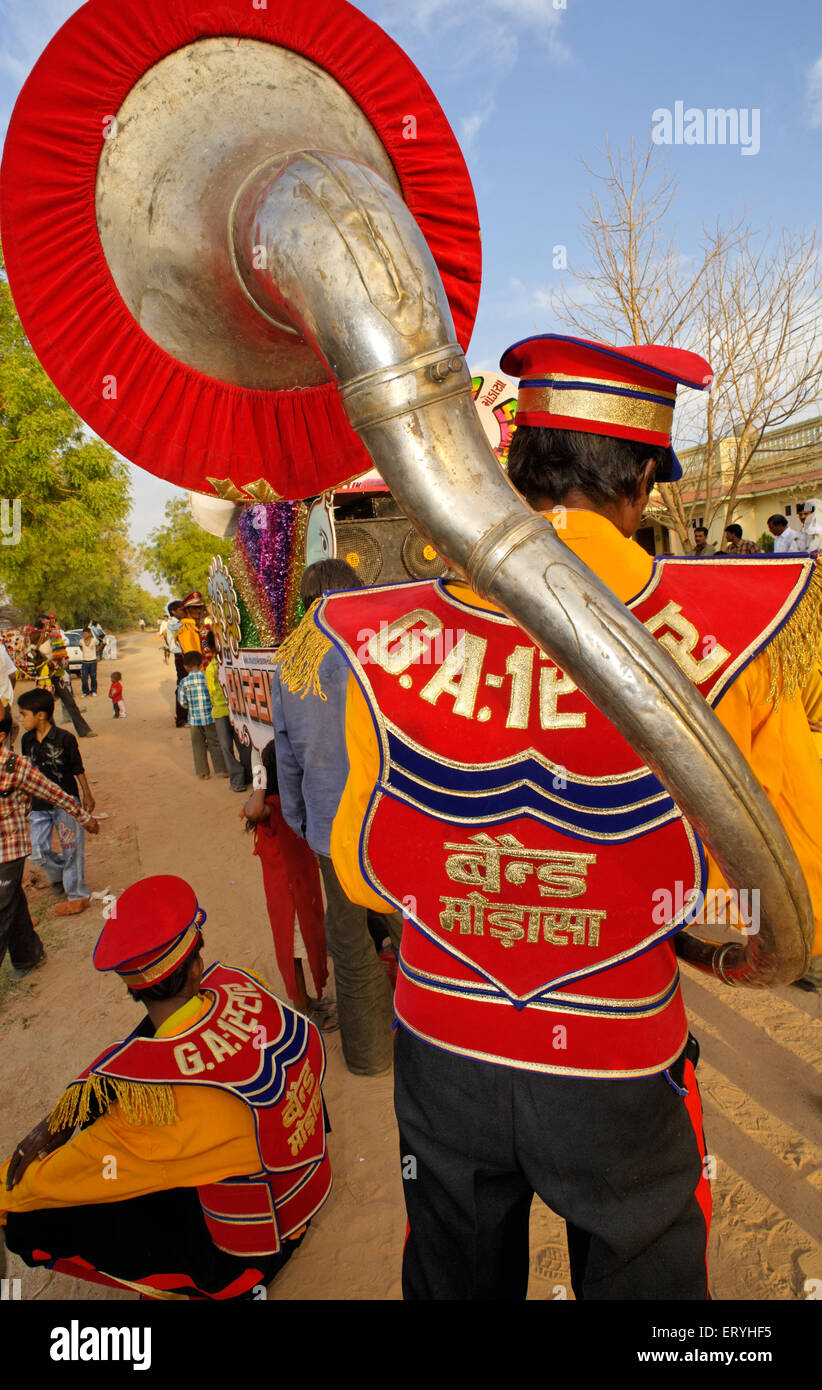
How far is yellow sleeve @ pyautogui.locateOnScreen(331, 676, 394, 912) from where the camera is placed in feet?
4.08

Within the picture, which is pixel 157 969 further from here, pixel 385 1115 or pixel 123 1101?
pixel 385 1115

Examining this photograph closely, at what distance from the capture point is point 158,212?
1.11 m

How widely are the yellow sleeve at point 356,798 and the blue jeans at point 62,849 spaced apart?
4674 mm

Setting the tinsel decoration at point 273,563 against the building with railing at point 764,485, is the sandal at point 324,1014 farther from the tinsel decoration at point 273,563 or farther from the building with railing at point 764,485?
the building with railing at point 764,485

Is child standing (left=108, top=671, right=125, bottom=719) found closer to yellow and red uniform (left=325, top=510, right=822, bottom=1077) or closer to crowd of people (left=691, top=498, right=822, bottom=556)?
crowd of people (left=691, top=498, right=822, bottom=556)

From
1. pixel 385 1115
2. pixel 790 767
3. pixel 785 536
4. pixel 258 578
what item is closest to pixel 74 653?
pixel 258 578

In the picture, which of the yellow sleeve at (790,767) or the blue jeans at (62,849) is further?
the blue jeans at (62,849)

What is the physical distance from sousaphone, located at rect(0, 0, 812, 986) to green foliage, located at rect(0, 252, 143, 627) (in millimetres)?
13042

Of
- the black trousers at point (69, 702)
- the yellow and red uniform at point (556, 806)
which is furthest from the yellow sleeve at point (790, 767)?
the black trousers at point (69, 702)

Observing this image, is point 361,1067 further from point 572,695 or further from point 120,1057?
point 572,695

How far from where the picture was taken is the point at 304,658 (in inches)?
56.5

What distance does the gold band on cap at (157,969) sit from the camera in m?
2.02

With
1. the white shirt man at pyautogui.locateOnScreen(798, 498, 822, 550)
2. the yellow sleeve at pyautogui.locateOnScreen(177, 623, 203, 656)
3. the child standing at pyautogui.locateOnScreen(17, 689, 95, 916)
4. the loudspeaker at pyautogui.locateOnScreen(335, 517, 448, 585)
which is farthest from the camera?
→ the yellow sleeve at pyautogui.locateOnScreen(177, 623, 203, 656)

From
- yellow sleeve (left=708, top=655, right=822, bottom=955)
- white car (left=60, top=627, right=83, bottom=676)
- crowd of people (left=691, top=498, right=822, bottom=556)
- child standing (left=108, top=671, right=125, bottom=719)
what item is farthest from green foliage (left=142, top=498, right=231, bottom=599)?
yellow sleeve (left=708, top=655, right=822, bottom=955)
